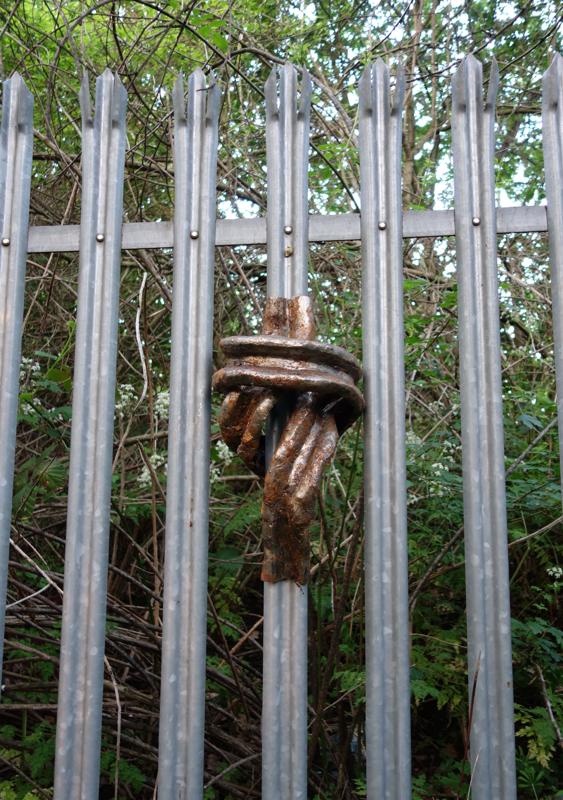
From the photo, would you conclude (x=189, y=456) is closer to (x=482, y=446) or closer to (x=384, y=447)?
(x=384, y=447)

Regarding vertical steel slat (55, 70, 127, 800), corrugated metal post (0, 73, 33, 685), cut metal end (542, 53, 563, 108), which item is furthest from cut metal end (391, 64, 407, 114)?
corrugated metal post (0, 73, 33, 685)

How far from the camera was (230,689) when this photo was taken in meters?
3.17

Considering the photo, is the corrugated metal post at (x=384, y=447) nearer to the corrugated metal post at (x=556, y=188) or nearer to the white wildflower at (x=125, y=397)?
the corrugated metal post at (x=556, y=188)

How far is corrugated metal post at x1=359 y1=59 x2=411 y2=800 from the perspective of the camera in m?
1.66

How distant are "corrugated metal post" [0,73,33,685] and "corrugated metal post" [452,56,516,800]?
1.07 metres

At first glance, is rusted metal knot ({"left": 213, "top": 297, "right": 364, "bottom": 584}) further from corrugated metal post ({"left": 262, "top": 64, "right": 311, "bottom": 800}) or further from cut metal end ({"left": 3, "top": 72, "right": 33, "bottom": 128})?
cut metal end ({"left": 3, "top": 72, "right": 33, "bottom": 128})

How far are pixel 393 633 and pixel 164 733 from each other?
21.6 inches

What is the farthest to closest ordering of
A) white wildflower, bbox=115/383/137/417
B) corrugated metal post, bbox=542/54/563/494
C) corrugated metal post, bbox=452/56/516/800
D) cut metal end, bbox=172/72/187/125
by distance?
1. white wildflower, bbox=115/383/137/417
2. cut metal end, bbox=172/72/187/125
3. corrugated metal post, bbox=542/54/563/494
4. corrugated metal post, bbox=452/56/516/800

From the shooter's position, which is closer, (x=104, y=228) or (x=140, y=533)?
(x=104, y=228)

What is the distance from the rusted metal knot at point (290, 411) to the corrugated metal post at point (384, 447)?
89 mm

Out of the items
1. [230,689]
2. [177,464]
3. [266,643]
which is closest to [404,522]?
[266,643]

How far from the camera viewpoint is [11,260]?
77.2 inches

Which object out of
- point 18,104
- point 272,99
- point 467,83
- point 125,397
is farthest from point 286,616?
point 125,397

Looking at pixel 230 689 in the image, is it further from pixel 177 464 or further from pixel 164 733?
pixel 177 464
